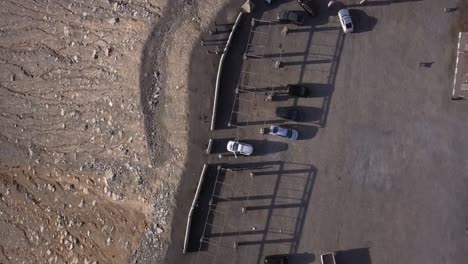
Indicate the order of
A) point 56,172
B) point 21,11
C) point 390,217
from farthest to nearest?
point 21,11, point 56,172, point 390,217

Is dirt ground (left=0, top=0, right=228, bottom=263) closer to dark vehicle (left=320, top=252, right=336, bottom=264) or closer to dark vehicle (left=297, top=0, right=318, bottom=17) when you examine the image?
dark vehicle (left=297, top=0, right=318, bottom=17)

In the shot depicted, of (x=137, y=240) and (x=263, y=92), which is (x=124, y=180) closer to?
(x=137, y=240)

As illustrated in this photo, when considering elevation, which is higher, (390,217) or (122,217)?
(390,217)

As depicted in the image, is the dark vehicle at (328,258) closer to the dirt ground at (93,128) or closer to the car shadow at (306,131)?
the car shadow at (306,131)

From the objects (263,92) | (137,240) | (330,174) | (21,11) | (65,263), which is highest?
(21,11)

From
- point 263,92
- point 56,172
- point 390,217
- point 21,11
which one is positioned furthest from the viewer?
point 21,11

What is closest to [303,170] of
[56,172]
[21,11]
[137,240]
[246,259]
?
[246,259]
